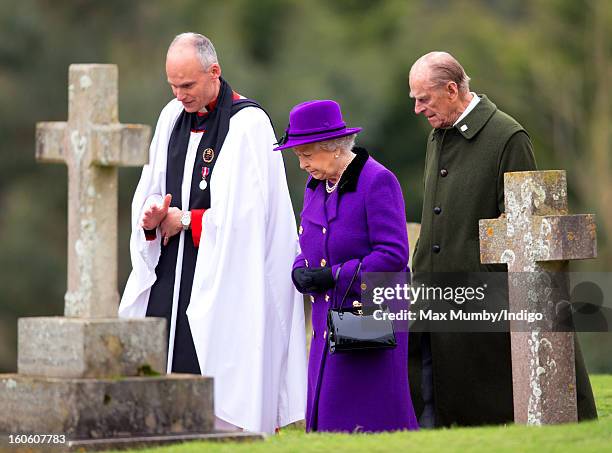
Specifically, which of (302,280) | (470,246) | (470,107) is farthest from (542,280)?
(470,107)

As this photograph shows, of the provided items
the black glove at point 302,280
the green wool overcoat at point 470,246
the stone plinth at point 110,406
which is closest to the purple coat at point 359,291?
the black glove at point 302,280

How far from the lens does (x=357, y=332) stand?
328 inches

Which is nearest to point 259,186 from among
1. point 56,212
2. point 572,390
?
point 572,390

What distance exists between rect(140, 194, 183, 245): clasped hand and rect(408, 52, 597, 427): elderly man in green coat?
4.49 ft

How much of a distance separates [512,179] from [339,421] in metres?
1.48

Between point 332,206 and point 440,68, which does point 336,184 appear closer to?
→ point 332,206

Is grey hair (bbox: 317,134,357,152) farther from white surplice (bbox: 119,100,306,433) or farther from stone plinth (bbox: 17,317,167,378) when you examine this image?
stone plinth (bbox: 17,317,167,378)

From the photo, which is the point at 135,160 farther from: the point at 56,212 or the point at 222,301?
the point at 56,212

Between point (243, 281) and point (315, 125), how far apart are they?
3.40 ft

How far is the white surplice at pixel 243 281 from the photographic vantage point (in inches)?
358

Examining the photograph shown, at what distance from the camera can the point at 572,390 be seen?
27.5 ft

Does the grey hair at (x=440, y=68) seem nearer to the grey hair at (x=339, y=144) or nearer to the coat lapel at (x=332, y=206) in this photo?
the grey hair at (x=339, y=144)

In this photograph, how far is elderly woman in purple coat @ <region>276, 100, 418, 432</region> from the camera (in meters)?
8.52

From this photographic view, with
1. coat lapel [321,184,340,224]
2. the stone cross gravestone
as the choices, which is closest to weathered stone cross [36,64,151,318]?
the stone cross gravestone
